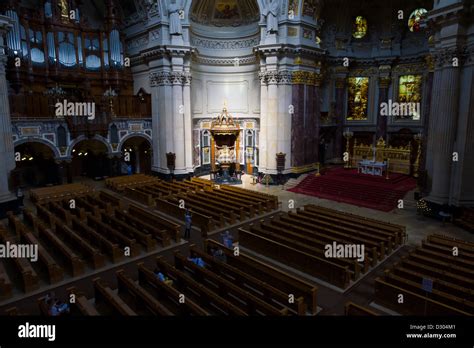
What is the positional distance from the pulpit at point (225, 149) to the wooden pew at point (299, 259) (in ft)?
36.9

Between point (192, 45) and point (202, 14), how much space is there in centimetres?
253

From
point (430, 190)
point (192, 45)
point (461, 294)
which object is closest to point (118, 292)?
point (461, 294)

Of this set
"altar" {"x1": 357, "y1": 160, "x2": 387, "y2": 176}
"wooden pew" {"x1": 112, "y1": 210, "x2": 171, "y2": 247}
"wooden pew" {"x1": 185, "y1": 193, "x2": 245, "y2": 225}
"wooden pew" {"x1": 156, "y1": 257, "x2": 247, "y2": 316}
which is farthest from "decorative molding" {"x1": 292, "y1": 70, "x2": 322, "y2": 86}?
"wooden pew" {"x1": 156, "y1": 257, "x2": 247, "y2": 316}

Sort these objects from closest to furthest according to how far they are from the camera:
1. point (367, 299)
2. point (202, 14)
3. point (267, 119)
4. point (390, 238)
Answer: point (367, 299) < point (390, 238) < point (267, 119) < point (202, 14)

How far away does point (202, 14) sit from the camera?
2469 cm

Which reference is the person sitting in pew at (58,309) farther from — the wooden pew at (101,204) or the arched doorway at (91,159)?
the arched doorway at (91,159)

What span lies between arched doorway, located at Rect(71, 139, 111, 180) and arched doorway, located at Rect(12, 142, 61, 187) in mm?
1958

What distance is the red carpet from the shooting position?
18172 mm

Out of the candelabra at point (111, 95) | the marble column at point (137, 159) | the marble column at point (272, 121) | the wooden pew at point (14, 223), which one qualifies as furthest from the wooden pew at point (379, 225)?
the marble column at point (137, 159)

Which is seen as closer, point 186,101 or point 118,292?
point 118,292

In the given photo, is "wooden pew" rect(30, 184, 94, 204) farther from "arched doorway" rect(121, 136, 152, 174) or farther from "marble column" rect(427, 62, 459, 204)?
"marble column" rect(427, 62, 459, 204)

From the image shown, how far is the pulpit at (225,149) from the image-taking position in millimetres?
23312

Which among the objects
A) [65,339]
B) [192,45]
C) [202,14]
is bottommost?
[65,339]

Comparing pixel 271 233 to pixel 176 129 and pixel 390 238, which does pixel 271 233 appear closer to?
pixel 390 238
